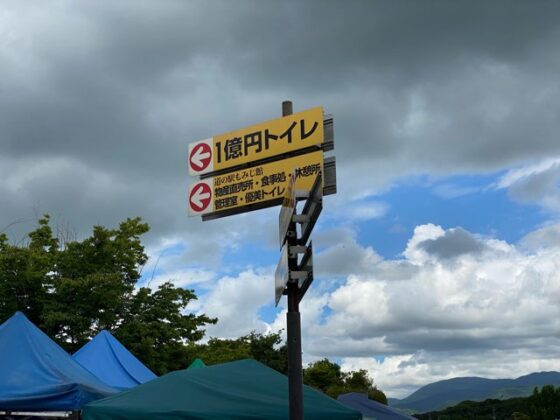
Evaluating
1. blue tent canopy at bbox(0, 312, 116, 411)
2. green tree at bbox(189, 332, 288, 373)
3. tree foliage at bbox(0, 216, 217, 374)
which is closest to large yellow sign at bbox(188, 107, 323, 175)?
blue tent canopy at bbox(0, 312, 116, 411)

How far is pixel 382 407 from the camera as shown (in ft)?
53.9

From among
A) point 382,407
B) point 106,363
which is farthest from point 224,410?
point 106,363

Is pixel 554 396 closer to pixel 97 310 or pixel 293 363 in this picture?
pixel 97 310

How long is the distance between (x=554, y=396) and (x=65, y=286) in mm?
19581

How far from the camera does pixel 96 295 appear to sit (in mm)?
28953

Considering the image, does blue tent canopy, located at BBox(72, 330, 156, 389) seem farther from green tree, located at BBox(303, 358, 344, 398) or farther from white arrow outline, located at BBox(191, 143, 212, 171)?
green tree, located at BBox(303, 358, 344, 398)

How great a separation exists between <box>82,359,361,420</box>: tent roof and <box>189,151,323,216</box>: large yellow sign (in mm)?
2638

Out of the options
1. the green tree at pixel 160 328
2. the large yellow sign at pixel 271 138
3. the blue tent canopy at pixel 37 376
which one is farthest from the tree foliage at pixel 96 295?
A: the large yellow sign at pixel 271 138

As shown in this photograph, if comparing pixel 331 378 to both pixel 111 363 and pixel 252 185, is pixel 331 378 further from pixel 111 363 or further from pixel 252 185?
pixel 252 185

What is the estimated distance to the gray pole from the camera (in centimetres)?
726

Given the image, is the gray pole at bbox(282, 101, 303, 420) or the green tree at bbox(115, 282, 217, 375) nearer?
the gray pole at bbox(282, 101, 303, 420)

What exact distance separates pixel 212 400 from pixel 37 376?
453 centimetres

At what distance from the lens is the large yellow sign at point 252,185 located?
410 inches

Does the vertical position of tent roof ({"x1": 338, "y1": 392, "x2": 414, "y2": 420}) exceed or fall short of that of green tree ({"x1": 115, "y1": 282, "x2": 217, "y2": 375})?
it falls short
